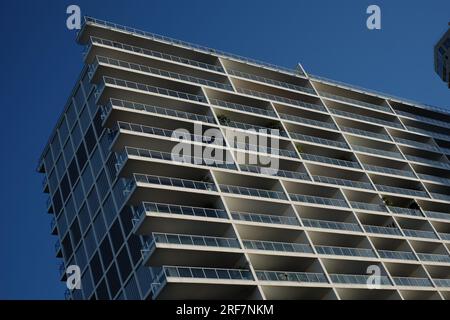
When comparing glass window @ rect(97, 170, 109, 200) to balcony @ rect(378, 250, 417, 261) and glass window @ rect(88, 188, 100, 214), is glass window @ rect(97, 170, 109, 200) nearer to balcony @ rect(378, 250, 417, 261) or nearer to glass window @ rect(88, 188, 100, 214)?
glass window @ rect(88, 188, 100, 214)

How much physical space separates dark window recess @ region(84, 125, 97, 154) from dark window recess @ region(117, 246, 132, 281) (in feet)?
45.5

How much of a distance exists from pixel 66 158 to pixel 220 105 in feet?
60.5

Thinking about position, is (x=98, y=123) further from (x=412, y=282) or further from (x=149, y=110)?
(x=412, y=282)

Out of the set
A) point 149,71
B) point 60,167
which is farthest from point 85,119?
point 149,71

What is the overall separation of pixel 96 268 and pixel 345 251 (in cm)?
2292

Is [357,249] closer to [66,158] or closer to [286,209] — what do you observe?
[286,209]

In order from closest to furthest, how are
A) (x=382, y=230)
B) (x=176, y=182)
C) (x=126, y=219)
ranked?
(x=176, y=182) → (x=126, y=219) → (x=382, y=230)

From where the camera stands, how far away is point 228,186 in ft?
182

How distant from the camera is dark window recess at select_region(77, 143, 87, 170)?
64.1 m

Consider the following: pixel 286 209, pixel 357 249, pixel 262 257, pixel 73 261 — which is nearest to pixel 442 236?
pixel 357 249

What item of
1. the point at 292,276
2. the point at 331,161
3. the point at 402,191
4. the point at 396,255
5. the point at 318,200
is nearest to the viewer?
the point at 292,276

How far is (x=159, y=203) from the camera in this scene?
2007 inches

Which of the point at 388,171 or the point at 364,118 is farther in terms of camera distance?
the point at 364,118

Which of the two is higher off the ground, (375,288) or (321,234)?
(321,234)
